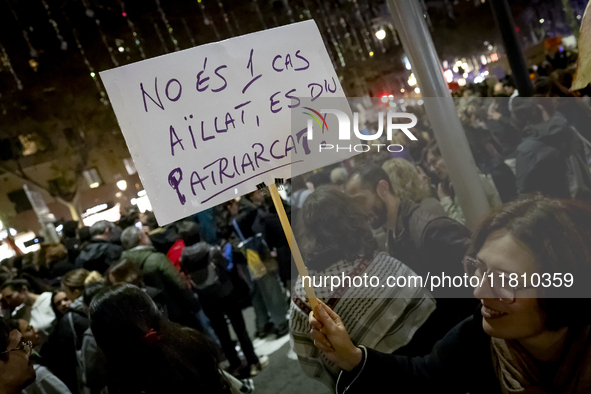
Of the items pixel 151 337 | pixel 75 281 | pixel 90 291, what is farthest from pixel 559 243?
pixel 75 281

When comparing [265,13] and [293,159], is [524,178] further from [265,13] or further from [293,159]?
[265,13]

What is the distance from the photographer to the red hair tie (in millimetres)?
1811

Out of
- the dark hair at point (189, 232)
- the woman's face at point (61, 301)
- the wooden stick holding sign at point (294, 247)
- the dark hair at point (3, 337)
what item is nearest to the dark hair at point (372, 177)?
the wooden stick holding sign at point (294, 247)

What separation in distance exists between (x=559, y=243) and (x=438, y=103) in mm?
1448

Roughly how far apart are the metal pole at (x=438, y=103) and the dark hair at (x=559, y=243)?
1220 mm

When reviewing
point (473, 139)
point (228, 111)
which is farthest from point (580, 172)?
point (228, 111)

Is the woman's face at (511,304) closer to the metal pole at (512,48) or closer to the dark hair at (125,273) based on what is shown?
the dark hair at (125,273)

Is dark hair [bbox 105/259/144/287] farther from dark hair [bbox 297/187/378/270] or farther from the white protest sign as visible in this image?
the white protest sign

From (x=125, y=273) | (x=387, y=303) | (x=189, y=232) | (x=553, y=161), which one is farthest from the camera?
(x=189, y=232)

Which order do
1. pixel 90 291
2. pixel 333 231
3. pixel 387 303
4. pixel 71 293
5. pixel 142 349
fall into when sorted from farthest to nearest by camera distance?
pixel 71 293 → pixel 90 291 → pixel 333 231 → pixel 387 303 → pixel 142 349

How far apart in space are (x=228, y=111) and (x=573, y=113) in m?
4.54

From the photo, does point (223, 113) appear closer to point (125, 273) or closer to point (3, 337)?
point (3, 337)

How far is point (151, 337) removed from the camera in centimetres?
182

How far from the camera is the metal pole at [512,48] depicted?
507 cm
